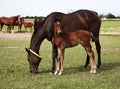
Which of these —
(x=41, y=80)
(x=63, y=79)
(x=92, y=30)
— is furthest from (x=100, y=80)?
(x=92, y=30)

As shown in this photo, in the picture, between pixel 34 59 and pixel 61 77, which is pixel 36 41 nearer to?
pixel 34 59

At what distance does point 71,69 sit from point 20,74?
2100mm

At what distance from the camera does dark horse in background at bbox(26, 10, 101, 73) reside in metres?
11.0

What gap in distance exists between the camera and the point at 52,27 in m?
11.2

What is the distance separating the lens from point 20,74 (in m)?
10.9

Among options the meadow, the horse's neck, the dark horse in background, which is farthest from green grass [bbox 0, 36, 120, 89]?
the horse's neck

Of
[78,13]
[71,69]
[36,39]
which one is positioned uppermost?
[78,13]

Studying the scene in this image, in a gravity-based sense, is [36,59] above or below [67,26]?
below

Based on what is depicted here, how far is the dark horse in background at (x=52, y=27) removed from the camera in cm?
1102

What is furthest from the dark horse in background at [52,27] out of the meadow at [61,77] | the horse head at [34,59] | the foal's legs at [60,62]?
the meadow at [61,77]

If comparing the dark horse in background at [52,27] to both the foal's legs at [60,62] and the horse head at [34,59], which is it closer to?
the horse head at [34,59]

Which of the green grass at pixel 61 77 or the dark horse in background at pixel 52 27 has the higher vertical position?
the dark horse in background at pixel 52 27

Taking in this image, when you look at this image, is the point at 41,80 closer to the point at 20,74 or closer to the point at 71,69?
the point at 20,74

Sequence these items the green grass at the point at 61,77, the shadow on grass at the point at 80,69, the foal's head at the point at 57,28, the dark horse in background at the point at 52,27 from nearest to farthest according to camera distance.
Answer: the green grass at the point at 61,77, the foal's head at the point at 57,28, the dark horse in background at the point at 52,27, the shadow on grass at the point at 80,69
